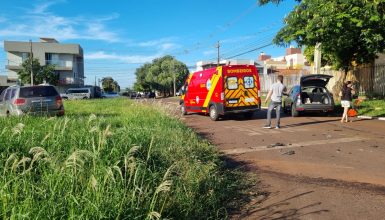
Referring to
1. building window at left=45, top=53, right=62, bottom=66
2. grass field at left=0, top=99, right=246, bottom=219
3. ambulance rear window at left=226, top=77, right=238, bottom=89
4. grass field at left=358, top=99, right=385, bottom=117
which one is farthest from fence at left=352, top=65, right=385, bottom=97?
building window at left=45, top=53, right=62, bottom=66

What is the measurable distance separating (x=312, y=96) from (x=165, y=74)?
64.3 metres

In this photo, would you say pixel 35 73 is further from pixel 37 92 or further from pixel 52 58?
pixel 37 92

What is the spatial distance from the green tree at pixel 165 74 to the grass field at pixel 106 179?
7244 centimetres

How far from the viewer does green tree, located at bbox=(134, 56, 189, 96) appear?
79562mm

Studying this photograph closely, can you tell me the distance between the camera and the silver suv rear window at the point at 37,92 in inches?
579

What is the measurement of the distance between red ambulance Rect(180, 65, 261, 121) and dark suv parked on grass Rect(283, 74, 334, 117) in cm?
180

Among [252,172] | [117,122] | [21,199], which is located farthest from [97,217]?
[117,122]

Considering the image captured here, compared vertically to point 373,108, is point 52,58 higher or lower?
higher

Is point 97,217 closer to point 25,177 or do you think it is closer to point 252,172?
point 25,177

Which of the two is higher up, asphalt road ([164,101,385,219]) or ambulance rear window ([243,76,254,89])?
ambulance rear window ([243,76,254,89])

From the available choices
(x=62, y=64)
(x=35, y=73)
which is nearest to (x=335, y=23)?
(x=35, y=73)

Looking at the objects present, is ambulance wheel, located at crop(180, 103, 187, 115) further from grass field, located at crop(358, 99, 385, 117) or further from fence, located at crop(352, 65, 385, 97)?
fence, located at crop(352, 65, 385, 97)

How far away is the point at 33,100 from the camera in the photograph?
14.7 m

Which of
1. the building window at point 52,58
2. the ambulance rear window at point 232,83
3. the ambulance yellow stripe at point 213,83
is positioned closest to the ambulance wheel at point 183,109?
the ambulance yellow stripe at point 213,83
